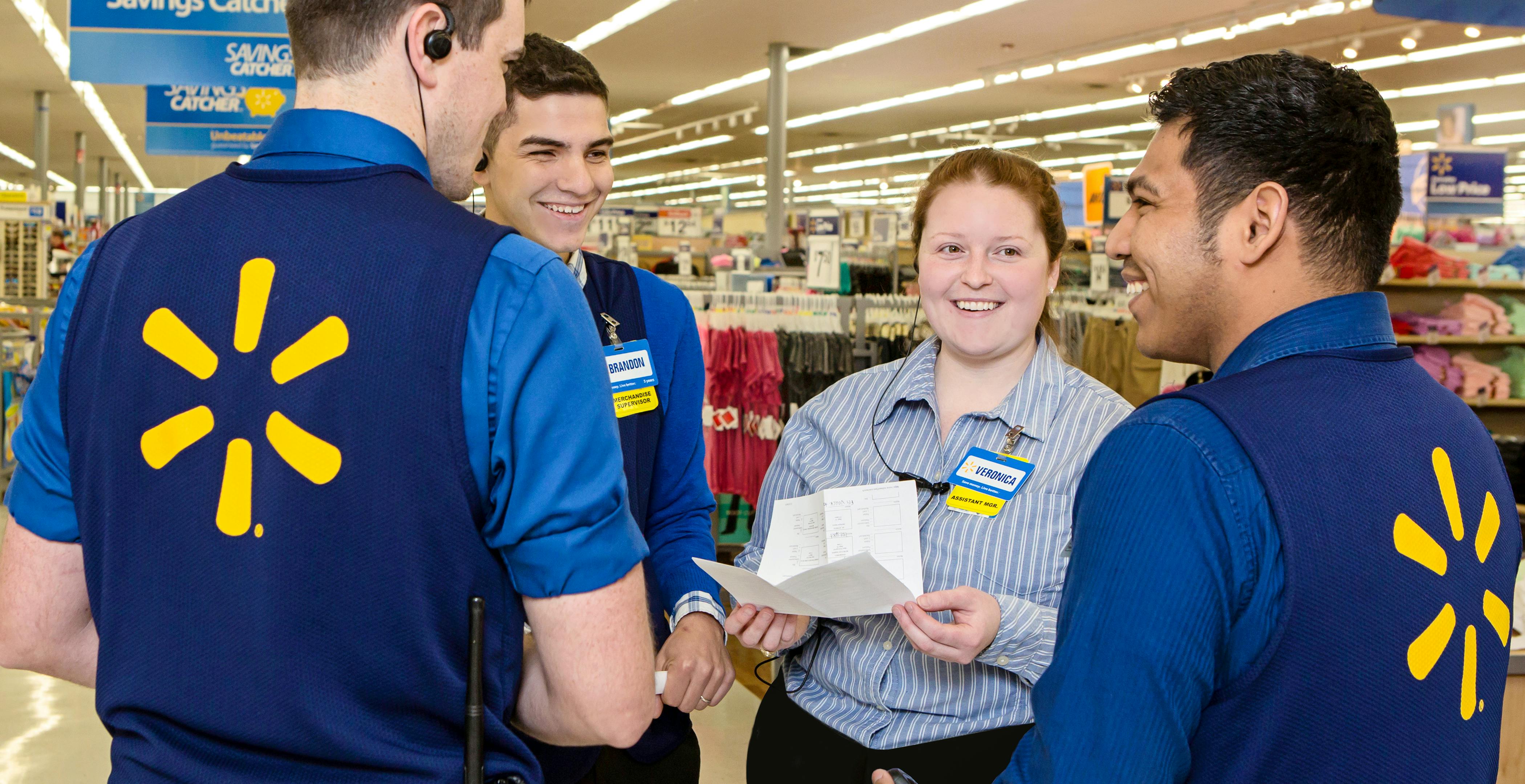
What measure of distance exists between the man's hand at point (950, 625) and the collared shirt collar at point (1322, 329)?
54 cm

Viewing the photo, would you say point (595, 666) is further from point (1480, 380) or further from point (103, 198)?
point (103, 198)

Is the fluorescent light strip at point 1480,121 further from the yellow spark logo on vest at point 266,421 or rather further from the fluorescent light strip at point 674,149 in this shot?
the yellow spark logo on vest at point 266,421

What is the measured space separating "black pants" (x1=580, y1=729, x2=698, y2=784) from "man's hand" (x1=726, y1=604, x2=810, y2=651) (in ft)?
0.62

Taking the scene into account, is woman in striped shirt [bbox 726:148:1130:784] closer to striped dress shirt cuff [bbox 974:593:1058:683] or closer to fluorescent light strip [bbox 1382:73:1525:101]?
striped dress shirt cuff [bbox 974:593:1058:683]

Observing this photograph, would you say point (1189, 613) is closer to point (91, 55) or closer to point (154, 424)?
point (154, 424)

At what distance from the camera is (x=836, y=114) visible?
18.3 metres

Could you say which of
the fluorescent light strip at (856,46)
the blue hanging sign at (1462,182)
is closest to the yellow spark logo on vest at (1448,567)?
the blue hanging sign at (1462,182)

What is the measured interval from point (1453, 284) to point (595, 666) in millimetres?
7318

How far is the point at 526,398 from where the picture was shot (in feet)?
3.14

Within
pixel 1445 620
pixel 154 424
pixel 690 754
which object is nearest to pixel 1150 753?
pixel 1445 620

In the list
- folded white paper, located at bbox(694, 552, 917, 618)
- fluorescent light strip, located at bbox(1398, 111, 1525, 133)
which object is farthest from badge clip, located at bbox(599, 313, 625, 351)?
fluorescent light strip, located at bbox(1398, 111, 1525, 133)

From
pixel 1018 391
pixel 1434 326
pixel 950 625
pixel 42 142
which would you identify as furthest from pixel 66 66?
pixel 950 625

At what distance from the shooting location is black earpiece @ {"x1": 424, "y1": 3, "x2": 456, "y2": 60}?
1.02 metres

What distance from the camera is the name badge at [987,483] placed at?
172cm
